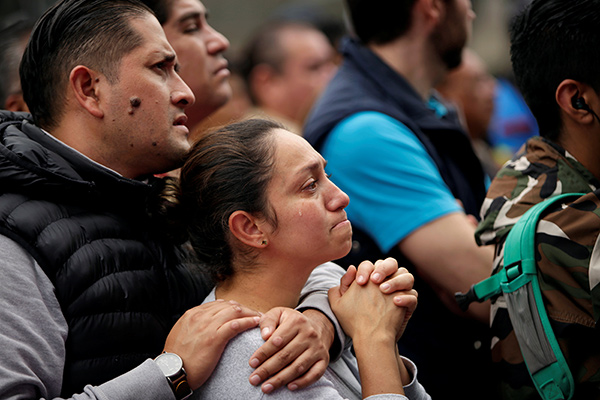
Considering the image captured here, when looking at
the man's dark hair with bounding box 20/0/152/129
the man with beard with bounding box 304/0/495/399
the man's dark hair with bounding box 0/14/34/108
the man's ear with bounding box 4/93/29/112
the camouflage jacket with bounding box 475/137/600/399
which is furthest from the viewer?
Result: the man's dark hair with bounding box 0/14/34/108

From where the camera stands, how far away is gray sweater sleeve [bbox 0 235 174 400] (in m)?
1.76

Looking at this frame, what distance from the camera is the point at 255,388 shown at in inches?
74.4

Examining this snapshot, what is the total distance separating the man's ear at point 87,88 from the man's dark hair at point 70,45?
0.02 meters

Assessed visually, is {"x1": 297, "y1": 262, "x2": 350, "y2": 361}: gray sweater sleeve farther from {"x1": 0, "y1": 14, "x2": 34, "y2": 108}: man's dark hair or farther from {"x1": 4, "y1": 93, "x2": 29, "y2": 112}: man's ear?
{"x1": 0, "y1": 14, "x2": 34, "y2": 108}: man's dark hair

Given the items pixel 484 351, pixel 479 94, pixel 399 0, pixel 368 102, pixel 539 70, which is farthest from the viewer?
pixel 479 94

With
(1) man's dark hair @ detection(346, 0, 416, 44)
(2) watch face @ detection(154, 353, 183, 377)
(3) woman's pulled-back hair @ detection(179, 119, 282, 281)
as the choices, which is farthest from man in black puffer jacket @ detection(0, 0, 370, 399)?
(1) man's dark hair @ detection(346, 0, 416, 44)

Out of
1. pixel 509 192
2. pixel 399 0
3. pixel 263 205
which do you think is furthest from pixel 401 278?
pixel 399 0

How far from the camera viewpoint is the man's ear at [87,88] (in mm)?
2180

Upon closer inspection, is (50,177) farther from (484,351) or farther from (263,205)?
(484,351)

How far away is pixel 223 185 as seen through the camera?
7.04 ft

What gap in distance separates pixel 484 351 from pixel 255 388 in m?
1.25

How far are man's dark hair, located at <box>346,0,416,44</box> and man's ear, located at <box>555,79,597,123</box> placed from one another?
4.36ft

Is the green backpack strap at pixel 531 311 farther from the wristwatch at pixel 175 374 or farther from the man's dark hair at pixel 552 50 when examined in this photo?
the wristwatch at pixel 175 374

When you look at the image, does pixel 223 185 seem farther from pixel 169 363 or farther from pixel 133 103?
pixel 169 363
